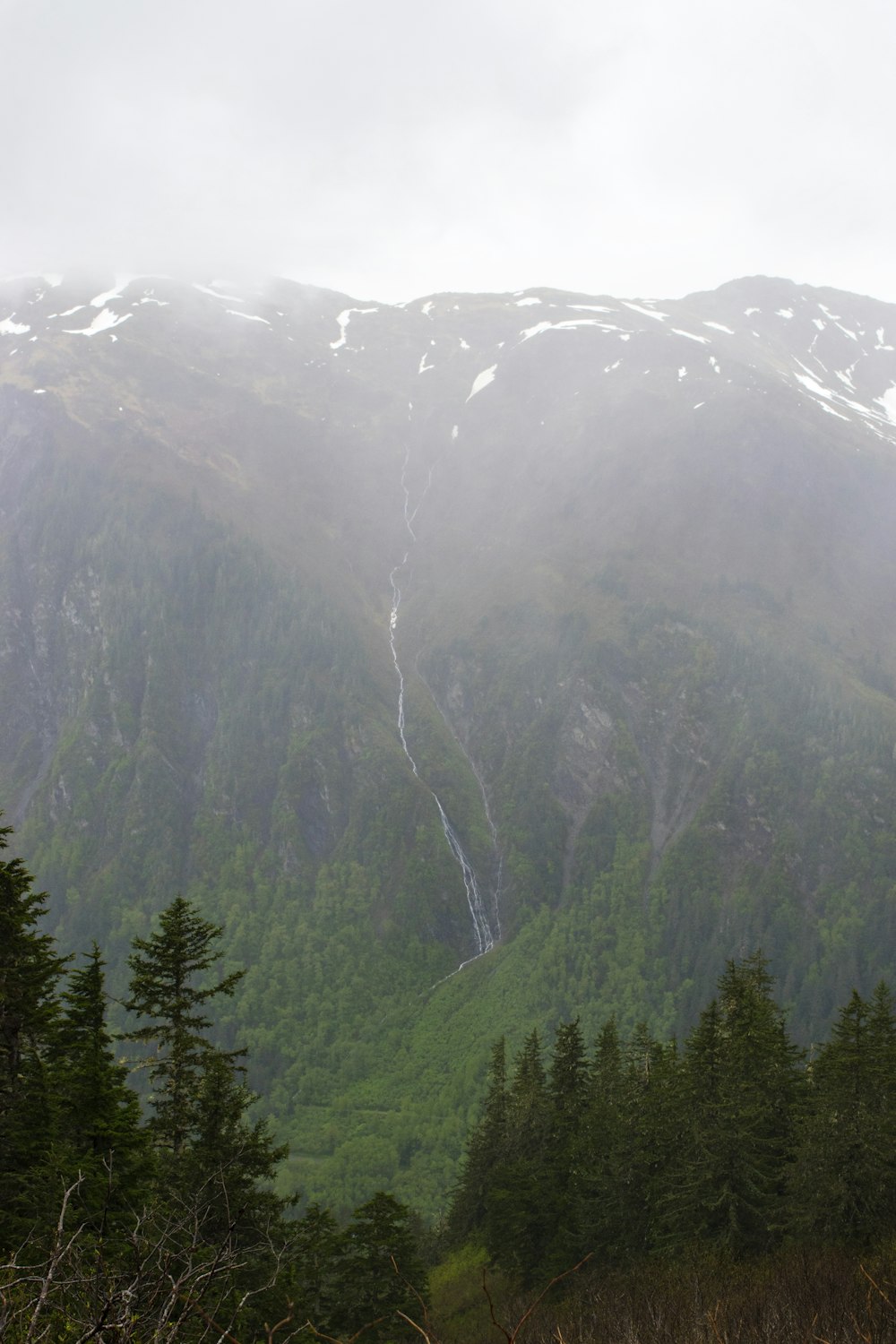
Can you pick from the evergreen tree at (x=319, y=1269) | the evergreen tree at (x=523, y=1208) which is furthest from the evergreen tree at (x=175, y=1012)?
the evergreen tree at (x=523, y=1208)

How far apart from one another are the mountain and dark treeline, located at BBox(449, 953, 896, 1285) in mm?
57069

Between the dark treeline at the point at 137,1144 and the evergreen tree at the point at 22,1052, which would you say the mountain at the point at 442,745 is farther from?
the evergreen tree at the point at 22,1052

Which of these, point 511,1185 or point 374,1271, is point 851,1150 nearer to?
point 374,1271

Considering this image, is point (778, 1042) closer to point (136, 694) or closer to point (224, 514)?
point (136, 694)

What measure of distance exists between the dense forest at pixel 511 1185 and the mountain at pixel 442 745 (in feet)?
196

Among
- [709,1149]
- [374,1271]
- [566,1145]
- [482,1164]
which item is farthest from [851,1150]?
[482,1164]

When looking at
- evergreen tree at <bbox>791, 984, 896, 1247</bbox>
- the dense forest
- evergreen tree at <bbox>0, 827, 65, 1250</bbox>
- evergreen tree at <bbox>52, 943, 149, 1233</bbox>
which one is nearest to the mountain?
the dense forest

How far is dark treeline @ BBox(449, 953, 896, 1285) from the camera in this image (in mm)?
27688

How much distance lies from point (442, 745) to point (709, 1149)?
132m

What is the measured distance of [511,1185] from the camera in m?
40.4

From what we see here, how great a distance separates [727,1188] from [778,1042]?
8.46 metres

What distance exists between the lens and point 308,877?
145625 mm

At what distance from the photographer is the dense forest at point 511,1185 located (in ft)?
48.2

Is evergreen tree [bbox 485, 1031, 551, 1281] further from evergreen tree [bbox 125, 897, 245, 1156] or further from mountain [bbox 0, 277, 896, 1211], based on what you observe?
mountain [bbox 0, 277, 896, 1211]
